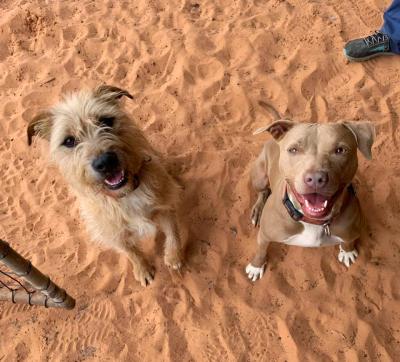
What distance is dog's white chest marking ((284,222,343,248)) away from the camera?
9.57ft

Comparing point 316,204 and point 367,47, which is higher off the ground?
point 316,204

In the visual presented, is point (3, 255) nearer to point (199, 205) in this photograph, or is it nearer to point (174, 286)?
point (174, 286)

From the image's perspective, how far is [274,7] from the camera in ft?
17.1

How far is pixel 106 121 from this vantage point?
295cm

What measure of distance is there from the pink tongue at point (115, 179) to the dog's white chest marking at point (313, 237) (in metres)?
1.33

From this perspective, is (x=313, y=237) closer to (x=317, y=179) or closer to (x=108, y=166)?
(x=317, y=179)

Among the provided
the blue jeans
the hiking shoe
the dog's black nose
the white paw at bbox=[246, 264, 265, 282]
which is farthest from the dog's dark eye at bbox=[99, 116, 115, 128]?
the blue jeans

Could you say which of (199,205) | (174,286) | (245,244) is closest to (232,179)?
(199,205)

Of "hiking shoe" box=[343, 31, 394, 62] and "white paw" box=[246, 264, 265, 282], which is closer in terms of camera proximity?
"white paw" box=[246, 264, 265, 282]

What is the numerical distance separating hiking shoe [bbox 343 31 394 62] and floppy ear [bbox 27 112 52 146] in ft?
11.2

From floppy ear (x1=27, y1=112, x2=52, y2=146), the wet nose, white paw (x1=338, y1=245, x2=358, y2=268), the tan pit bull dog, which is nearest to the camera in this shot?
the wet nose

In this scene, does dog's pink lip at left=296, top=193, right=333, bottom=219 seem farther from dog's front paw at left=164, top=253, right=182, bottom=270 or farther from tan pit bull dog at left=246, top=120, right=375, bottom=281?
dog's front paw at left=164, top=253, right=182, bottom=270

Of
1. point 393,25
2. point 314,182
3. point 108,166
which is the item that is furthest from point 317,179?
point 393,25

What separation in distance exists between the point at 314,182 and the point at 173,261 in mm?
1702
